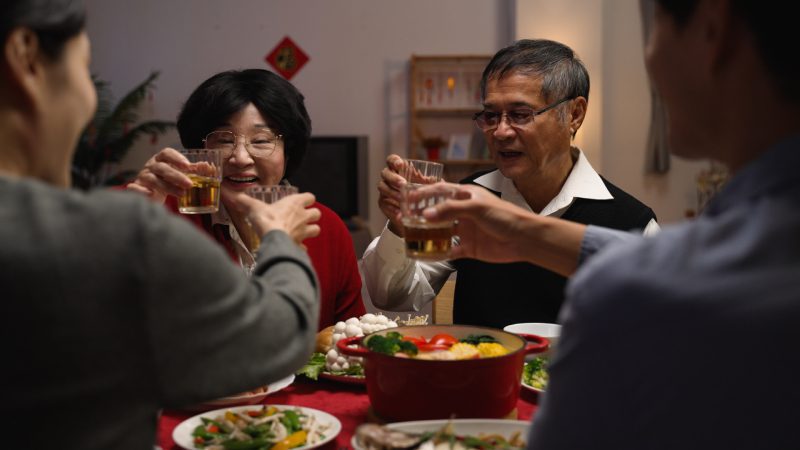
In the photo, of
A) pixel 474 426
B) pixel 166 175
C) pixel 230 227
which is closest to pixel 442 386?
pixel 474 426

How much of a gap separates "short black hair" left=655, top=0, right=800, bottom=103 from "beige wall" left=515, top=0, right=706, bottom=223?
6233mm

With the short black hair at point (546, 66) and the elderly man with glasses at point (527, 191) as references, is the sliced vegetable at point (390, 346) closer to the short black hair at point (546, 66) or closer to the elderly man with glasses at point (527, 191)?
the elderly man with glasses at point (527, 191)

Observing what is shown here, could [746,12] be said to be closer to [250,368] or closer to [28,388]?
[250,368]

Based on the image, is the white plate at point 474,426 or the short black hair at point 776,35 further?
the white plate at point 474,426

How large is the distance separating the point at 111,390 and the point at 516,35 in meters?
6.64

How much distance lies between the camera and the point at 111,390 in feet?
2.83

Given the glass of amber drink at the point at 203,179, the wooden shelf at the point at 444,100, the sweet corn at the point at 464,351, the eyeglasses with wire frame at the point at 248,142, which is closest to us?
the sweet corn at the point at 464,351

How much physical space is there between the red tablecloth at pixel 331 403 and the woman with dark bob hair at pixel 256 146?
0.66 m

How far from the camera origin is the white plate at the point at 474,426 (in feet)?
4.17

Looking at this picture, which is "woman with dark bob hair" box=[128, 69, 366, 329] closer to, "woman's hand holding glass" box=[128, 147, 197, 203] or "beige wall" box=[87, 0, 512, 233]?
"woman's hand holding glass" box=[128, 147, 197, 203]

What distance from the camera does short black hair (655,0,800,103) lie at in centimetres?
82

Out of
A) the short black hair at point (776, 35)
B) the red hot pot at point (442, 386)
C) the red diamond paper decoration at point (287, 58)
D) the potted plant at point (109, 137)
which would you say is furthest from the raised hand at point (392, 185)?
the red diamond paper decoration at point (287, 58)

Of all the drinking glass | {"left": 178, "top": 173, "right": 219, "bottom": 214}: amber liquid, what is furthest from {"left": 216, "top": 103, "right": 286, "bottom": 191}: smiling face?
the drinking glass

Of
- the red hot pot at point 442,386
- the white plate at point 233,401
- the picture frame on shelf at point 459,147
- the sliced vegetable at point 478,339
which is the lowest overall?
the white plate at point 233,401
